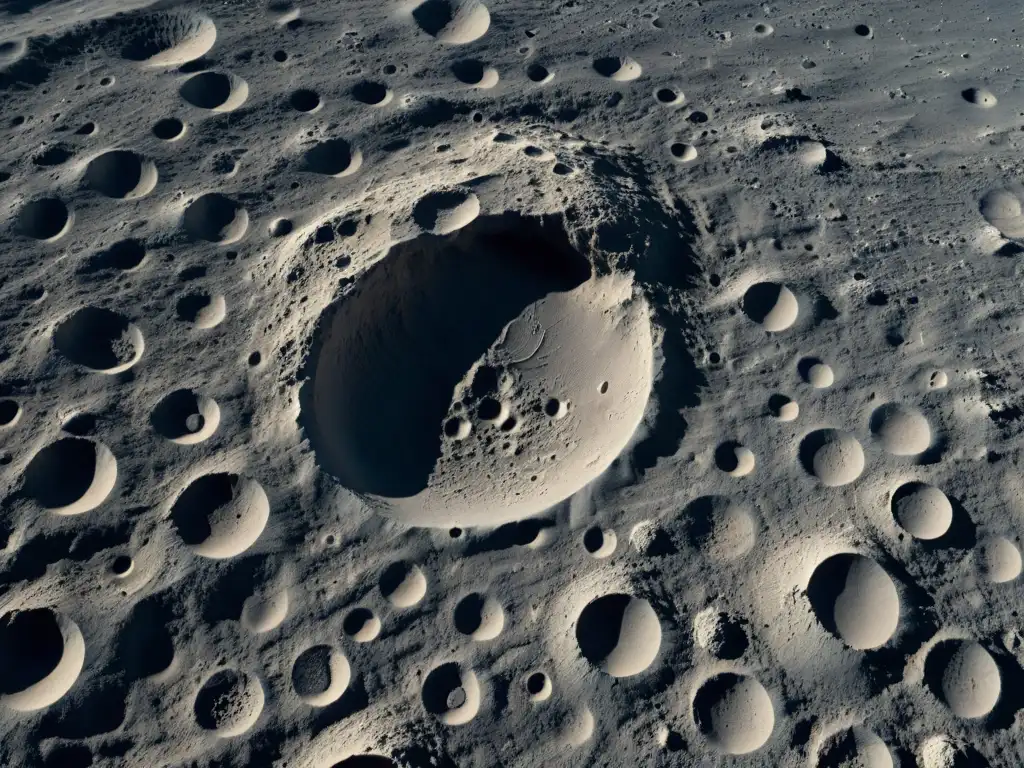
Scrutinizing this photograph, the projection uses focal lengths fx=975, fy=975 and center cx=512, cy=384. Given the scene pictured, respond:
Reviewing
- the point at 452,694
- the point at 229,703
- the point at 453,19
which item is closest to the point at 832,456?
the point at 452,694

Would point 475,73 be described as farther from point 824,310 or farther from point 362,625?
point 362,625

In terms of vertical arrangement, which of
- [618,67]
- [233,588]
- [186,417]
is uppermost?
[618,67]

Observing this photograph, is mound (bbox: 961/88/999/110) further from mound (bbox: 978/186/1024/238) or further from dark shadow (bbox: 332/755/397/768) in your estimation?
dark shadow (bbox: 332/755/397/768)

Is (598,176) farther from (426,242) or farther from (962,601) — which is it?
(962,601)

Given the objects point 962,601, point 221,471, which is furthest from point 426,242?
point 962,601

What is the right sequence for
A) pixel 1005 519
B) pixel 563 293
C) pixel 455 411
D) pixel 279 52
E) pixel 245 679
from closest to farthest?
pixel 245 679 → pixel 1005 519 → pixel 455 411 → pixel 563 293 → pixel 279 52

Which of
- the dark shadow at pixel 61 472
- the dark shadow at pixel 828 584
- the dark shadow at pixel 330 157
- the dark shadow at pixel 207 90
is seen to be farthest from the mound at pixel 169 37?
the dark shadow at pixel 828 584
